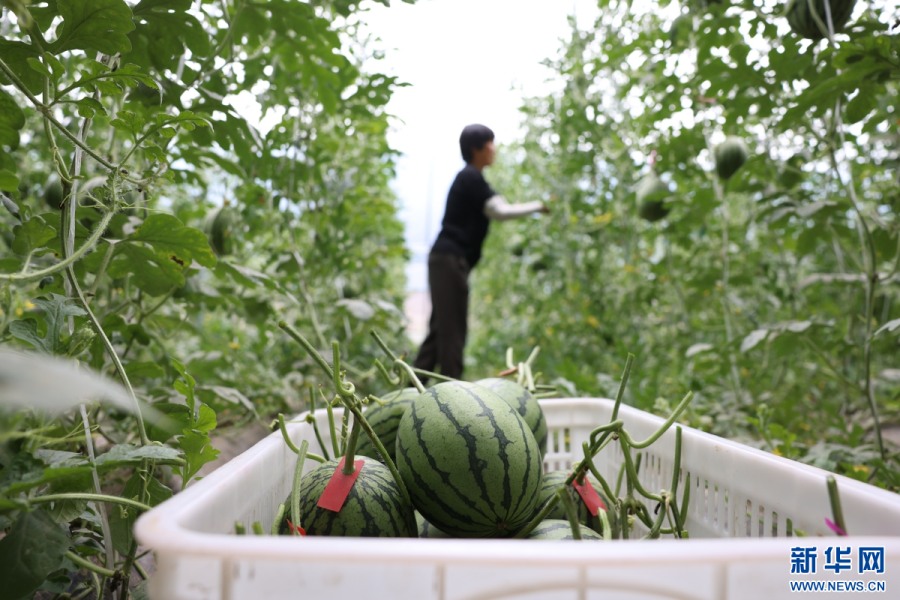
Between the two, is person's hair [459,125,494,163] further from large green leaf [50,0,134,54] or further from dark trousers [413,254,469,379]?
large green leaf [50,0,134,54]

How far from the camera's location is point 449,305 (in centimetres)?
346

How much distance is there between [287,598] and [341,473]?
38cm

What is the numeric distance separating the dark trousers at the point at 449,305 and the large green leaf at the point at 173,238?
97.4 inches

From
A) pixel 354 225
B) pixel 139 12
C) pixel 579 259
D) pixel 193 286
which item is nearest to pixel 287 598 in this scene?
pixel 139 12

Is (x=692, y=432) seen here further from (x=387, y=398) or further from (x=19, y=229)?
(x=19, y=229)

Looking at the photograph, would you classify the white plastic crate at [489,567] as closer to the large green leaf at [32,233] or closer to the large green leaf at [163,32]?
the large green leaf at [32,233]

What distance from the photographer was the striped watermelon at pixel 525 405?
1085 mm

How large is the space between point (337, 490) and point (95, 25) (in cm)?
66

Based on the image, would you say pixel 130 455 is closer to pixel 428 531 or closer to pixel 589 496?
pixel 428 531

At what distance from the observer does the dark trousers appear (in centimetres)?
342

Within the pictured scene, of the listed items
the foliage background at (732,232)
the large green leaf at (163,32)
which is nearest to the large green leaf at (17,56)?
the large green leaf at (163,32)

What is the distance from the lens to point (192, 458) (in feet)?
2.65

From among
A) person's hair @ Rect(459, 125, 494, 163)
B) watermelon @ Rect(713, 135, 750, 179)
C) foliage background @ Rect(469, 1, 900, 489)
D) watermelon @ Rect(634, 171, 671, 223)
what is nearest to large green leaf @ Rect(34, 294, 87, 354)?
foliage background @ Rect(469, 1, 900, 489)

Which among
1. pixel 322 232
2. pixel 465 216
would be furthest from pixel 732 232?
pixel 322 232
